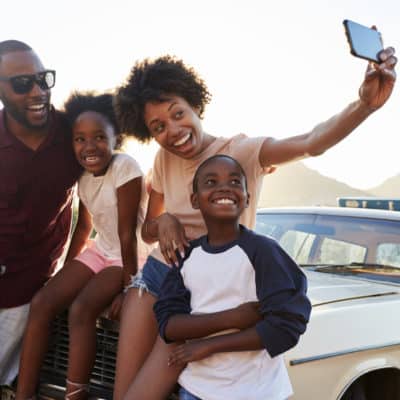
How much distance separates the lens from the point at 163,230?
8.43ft

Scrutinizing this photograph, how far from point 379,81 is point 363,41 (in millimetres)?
154

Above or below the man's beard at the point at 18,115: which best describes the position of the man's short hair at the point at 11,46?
above

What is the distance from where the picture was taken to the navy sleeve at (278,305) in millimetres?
2105

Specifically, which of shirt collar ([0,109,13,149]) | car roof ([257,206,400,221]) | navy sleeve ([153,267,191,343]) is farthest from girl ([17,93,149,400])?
car roof ([257,206,400,221])

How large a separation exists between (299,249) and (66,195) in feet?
5.41

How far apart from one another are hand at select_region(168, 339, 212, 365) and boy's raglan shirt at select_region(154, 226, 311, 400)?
57mm

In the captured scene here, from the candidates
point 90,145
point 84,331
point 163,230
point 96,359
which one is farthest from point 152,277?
point 90,145

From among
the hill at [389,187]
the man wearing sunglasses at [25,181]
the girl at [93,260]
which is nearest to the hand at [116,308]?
the girl at [93,260]

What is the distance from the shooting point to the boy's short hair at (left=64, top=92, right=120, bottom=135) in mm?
3225

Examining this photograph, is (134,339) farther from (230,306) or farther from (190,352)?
(230,306)

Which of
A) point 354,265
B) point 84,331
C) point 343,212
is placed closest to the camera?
point 84,331

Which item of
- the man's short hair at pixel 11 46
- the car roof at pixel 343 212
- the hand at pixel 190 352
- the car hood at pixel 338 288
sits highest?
the man's short hair at pixel 11 46

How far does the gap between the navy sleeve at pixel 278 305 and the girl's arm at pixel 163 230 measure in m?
0.42

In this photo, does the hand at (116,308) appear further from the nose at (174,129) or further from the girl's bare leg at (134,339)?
the nose at (174,129)
